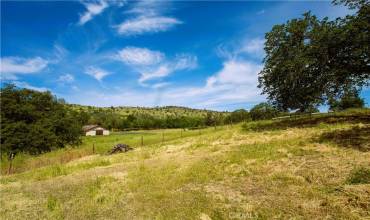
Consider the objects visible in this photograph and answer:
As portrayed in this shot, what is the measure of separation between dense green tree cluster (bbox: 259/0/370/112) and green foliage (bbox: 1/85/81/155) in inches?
1098

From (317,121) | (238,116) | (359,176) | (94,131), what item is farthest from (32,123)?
(94,131)

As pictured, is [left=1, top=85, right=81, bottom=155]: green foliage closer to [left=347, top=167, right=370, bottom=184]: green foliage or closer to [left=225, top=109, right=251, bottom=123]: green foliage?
[left=347, top=167, right=370, bottom=184]: green foliage

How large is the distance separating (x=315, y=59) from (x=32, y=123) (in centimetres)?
3362

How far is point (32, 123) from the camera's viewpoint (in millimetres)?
35594

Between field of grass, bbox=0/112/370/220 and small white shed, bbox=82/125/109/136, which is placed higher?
small white shed, bbox=82/125/109/136

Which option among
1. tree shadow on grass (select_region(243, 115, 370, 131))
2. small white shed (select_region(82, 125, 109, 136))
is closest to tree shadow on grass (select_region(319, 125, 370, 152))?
tree shadow on grass (select_region(243, 115, 370, 131))

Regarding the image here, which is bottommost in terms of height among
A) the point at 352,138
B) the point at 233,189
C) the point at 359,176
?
the point at 233,189

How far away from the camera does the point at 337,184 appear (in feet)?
27.1

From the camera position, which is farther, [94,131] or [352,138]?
[94,131]

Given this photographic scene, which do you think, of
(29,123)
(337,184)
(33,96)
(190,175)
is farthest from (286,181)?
(33,96)

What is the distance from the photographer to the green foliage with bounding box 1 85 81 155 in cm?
3303

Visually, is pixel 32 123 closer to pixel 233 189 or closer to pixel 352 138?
pixel 233 189

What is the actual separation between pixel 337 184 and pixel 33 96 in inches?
1551

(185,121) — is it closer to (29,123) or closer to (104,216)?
(29,123)
